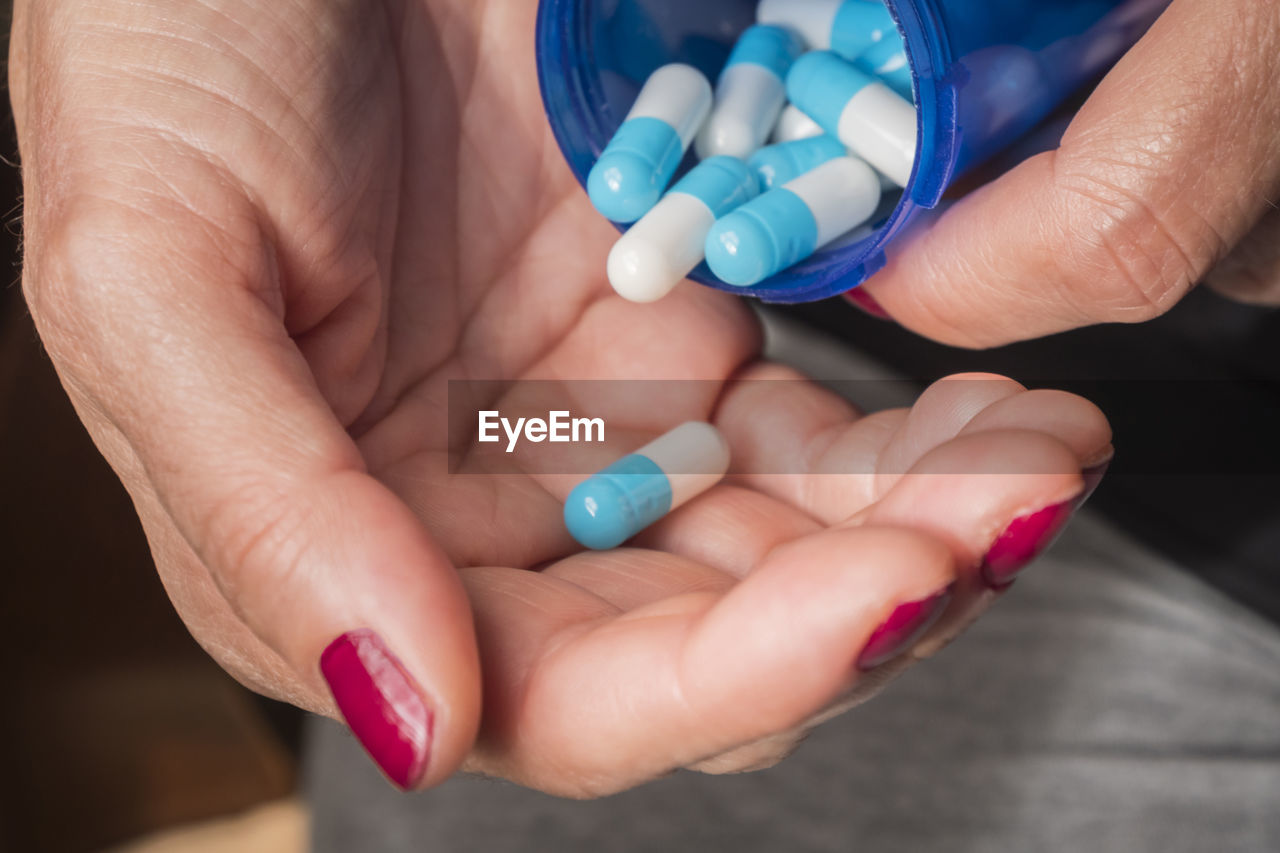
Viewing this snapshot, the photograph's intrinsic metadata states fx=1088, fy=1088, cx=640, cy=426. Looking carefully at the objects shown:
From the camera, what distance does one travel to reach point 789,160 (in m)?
1.74

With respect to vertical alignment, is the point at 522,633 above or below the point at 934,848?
above

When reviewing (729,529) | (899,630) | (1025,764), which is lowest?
(1025,764)

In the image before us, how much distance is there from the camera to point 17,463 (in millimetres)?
2312

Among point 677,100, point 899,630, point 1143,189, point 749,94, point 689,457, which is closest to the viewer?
point 899,630

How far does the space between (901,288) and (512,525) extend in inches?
27.5

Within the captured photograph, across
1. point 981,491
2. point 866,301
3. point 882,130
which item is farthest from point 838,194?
point 981,491

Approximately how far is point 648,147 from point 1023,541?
92 centimetres

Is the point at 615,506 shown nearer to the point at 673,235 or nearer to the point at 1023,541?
the point at 673,235

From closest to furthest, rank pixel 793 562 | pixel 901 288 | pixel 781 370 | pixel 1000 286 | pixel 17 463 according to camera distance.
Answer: pixel 793 562 < pixel 1000 286 < pixel 901 288 < pixel 781 370 < pixel 17 463

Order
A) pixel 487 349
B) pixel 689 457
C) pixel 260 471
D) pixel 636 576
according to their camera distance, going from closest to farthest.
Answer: pixel 260 471
pixel 636 576
pixel 689 457
pixel 487 349

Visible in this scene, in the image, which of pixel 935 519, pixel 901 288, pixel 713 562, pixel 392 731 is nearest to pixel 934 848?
pixel 713 562

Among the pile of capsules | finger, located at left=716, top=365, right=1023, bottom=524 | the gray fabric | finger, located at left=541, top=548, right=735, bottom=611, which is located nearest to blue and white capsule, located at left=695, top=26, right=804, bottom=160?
the pile of capsules

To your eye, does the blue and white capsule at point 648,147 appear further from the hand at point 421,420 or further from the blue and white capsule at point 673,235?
the hand at point 421,420

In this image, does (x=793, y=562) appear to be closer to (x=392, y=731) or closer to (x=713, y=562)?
(x=392, y=731)
